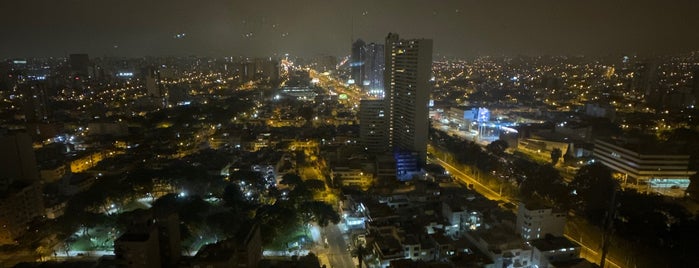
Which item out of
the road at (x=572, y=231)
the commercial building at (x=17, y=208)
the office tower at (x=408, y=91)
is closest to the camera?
the road at (x=572, y=231)

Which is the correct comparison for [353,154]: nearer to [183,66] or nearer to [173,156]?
[173,156]

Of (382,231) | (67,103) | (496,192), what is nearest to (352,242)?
(382,231)

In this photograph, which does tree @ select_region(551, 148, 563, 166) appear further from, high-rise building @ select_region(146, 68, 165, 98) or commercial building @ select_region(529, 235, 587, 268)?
high-rise building @ select_region(146, 68, 165, 98)

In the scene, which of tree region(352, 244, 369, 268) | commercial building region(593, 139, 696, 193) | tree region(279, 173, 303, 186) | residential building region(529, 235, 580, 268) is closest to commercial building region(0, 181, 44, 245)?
tree region(279, 173, 303, 186)

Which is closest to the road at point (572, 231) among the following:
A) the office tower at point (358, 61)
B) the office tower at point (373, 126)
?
the office tower at point (373, 126)

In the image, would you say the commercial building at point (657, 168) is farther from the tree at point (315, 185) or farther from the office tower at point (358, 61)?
the office tower at point (358, 61)

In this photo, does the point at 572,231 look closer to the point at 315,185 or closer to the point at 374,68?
the point at 315,185
